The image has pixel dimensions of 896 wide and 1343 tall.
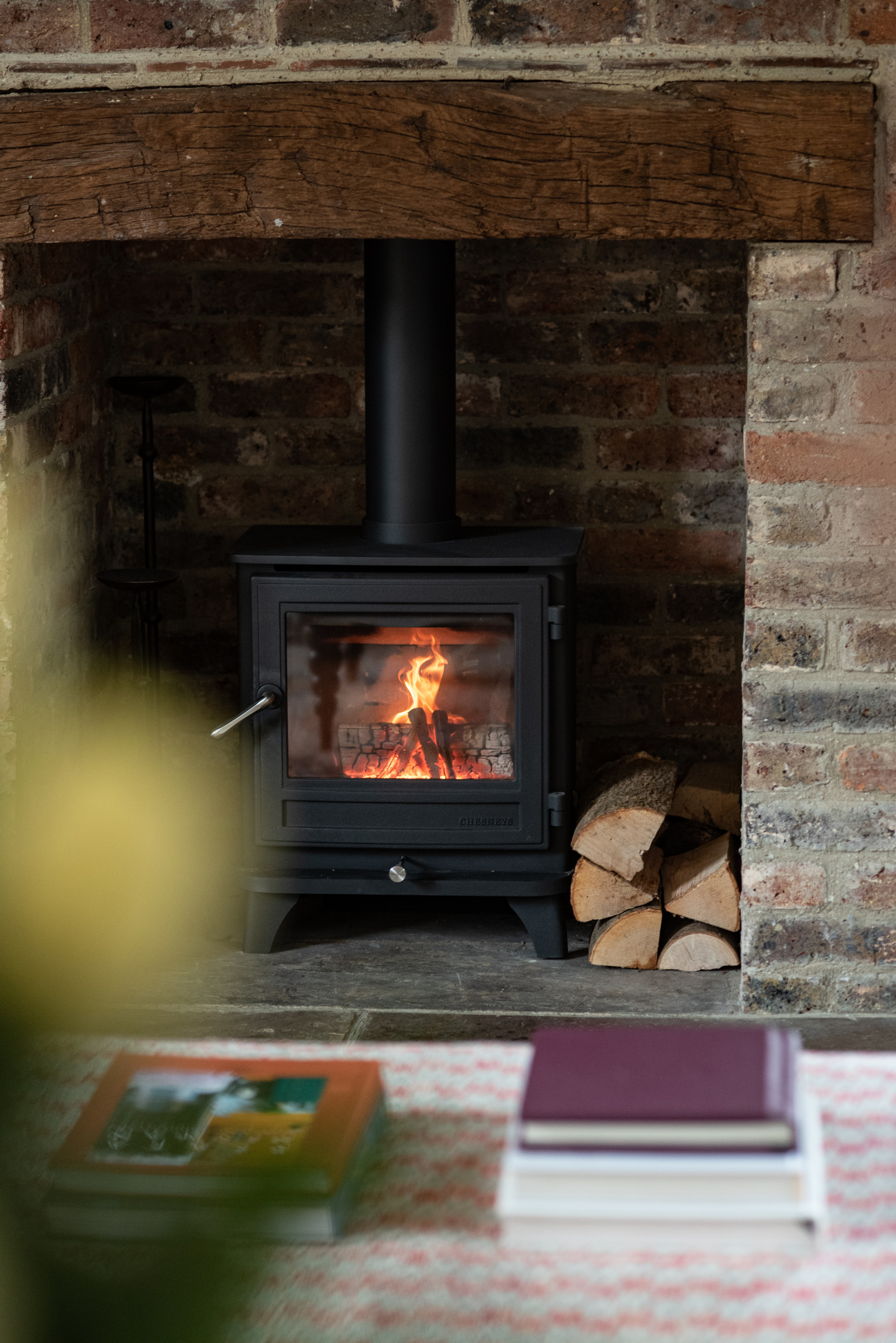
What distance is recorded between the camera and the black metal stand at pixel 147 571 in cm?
284

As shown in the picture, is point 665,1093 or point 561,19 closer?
point 665,1093

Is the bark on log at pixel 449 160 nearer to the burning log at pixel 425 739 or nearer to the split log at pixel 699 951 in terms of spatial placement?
the burning log at pixel 425 739

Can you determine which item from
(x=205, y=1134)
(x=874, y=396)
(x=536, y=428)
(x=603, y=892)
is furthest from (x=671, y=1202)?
(x=536, y=428)

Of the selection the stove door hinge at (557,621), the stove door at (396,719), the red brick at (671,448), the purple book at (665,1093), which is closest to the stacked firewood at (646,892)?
the stove door at (396,719)

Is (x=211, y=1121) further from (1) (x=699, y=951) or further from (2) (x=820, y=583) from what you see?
(1) (x=699, y=951)

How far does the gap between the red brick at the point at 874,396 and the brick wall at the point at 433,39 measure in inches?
18.2

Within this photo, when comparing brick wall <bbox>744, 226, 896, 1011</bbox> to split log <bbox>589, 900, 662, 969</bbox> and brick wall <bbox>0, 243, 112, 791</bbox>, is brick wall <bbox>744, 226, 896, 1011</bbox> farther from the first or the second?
brick wall <bbox>0, 243, 112, 791</bbox>

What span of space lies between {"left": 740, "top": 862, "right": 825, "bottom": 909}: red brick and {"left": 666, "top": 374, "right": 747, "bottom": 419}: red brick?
1.01 m

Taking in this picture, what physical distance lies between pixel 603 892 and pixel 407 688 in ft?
1.73

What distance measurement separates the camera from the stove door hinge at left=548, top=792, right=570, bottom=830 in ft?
8.75

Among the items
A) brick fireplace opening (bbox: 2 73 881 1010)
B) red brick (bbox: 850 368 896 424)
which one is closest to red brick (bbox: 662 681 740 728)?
brick fireplace opening (bbox: 2 73 881 1010)

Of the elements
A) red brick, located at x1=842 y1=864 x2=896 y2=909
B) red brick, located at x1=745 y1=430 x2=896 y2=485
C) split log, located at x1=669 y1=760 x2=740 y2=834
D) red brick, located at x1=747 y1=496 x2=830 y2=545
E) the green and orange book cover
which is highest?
red brick, located at x1=745 y1=430 x2=896 y2=485

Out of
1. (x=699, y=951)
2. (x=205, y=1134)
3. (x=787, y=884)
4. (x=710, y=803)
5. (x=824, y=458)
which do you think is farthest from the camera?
→ (x=710, y=803)

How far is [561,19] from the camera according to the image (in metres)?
2.29
